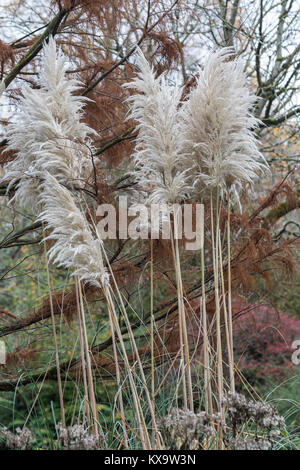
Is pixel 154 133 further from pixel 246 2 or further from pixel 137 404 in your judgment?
pixel 246 2

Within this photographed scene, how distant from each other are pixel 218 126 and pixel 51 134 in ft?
2.74

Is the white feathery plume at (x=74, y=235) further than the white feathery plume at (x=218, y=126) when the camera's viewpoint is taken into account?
No

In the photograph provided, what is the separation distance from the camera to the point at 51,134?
2588 millimetres

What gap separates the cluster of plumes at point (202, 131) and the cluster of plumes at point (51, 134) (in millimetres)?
337

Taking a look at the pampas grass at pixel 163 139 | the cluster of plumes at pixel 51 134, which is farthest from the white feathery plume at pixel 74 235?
the pampas grass at pixel 163 139

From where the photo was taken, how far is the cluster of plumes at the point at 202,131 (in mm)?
2518

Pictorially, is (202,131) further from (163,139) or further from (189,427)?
(189,427)

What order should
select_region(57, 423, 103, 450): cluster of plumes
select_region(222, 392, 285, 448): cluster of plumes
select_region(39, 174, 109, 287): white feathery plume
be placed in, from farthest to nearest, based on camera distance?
select_region(39, 174, 109, 287): white feathery plume → select_region(222, 392, 285, 448): cluster of plumes → select_region(57, 423, 103, 450): cluster of plumes

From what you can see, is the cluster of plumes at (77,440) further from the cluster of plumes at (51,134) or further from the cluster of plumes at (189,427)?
the cluster of plumes at (51,134)

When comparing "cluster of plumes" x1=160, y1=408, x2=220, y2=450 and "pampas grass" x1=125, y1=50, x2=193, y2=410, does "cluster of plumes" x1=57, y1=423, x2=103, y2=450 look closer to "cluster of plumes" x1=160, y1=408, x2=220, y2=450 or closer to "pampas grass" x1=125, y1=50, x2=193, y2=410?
"cluster of plumes" x1=160, y1=408, x2=220, y2=450

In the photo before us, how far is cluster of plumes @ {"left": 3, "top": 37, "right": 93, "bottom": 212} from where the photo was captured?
2562 mm

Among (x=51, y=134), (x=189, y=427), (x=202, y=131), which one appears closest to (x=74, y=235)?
(x=51, y=134)

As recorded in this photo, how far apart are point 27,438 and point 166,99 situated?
1679 mm

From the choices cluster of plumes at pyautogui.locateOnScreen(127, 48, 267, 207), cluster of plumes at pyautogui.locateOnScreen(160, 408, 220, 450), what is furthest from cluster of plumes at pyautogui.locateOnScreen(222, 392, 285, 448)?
cluster of plumes at pyautogui.locateOnScreen(127, 48, 267, 207)
